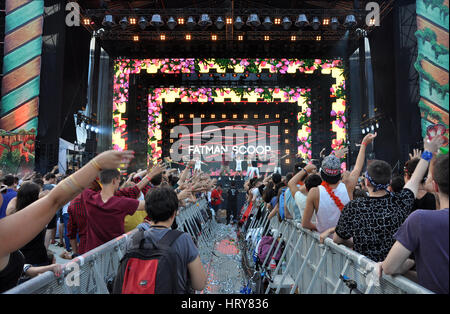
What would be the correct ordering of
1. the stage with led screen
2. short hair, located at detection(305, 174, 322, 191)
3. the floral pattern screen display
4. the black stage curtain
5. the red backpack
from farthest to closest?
the stage with led screen → the floral pattern screen display → the black stage curtain → short hair, located at detection(305, 174, 322, 191) → the red backpack

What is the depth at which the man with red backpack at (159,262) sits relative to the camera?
1.92 meters

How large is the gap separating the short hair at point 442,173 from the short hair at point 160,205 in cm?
148

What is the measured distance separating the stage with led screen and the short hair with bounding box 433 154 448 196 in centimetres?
1784

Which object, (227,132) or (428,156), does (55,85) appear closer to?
(227,132)

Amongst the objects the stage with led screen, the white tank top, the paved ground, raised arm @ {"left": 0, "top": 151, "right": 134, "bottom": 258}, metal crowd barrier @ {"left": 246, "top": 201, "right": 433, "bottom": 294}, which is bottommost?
the paved ground

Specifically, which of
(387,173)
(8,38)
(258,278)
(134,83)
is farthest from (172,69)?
(387,173)

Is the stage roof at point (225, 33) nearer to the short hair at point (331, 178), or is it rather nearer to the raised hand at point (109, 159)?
the short hair at point (331, 178)

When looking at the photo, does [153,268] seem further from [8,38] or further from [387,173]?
[8,38]

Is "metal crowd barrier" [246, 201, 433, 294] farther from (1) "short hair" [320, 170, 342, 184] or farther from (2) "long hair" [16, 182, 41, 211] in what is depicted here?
(2) "long hair" [16, 182, 41, 211]

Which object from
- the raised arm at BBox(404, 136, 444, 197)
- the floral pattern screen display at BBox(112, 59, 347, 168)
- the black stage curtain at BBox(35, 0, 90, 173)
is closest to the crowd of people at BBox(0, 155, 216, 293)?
the raised arm at BBox(404, 136, 444, 197)

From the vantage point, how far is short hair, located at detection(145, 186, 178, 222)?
218 cm

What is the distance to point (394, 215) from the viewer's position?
239cm

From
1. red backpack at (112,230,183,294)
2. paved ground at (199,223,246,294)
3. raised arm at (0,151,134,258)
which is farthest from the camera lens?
paved ground at (199,223,246,294)
